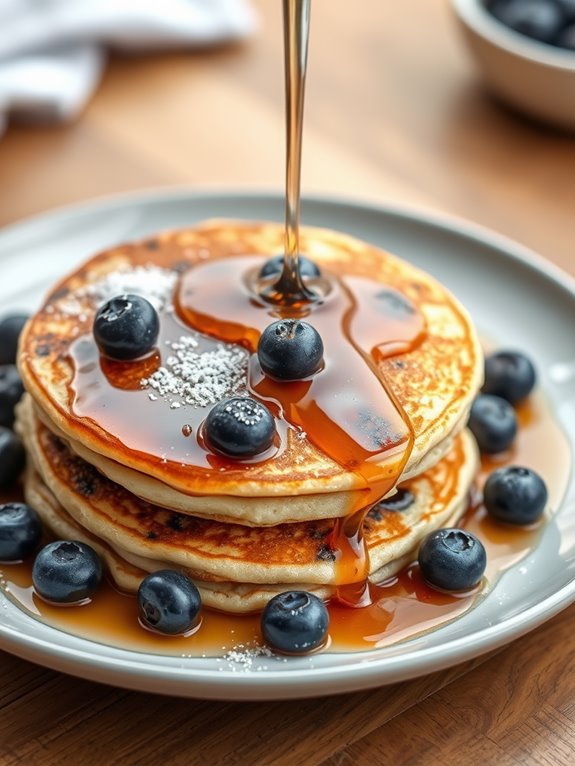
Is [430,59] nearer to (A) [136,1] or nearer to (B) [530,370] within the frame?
(A) [136,1]

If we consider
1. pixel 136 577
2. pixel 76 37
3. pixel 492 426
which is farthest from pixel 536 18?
pixel 136 577

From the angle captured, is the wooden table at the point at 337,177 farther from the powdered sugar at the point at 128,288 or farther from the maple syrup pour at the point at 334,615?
the powdered sugar at the point at 128,288

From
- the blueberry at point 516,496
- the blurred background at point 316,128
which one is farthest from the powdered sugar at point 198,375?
the blurred background at point 316,128

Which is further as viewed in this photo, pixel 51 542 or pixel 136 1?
pixel 136 1

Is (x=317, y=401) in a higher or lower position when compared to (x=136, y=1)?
higher

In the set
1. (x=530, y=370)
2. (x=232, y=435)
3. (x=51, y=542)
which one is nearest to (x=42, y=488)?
(x=51, y=542)

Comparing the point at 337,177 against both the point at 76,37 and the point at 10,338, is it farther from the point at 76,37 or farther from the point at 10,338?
the point at 10,338
